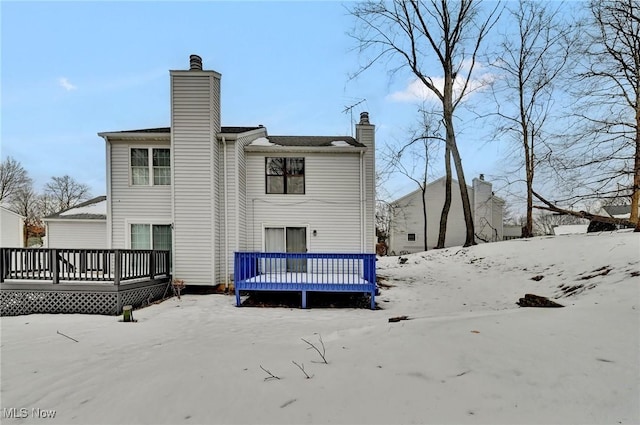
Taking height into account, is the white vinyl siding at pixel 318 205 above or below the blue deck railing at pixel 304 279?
above

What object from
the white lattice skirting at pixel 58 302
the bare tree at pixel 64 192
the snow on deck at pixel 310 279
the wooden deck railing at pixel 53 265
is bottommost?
the white lattice skirting at pixel 58 302

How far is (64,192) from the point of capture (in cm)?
3841

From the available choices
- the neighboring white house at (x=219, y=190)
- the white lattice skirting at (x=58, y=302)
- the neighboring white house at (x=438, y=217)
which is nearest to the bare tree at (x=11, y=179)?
the neighboring white house at (x=219, y=190)

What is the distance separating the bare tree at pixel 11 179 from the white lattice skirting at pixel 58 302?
121ft

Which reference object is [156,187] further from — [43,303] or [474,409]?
[474,409]

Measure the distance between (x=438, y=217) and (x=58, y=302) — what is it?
81.2 ft

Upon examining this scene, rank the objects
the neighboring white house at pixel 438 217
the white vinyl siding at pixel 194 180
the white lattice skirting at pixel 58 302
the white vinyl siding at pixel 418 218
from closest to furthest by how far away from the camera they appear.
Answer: the white lattice skirting at pixel 58 302, the white vinyl siding at pixel 194 180, the neighboring white house at pixel 438 217, the white vinyl siding at pixel 418 218

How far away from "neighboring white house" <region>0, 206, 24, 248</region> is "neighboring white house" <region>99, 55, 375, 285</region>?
18512 millimetres

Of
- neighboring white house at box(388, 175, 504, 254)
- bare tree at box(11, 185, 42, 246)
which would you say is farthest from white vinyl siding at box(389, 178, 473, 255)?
bare tree at box(11, 185, 42, 246)

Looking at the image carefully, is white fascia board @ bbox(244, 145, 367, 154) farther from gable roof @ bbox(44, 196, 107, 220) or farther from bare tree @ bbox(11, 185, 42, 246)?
bare tree @ bbox(11, 185, 42, 246)

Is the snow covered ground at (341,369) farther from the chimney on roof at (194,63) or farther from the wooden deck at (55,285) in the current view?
the chimney on roof at (194,63)

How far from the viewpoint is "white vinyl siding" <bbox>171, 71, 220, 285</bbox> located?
28.2ft

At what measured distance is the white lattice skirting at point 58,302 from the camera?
21.7 ft

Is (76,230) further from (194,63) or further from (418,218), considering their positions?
(418,218)
